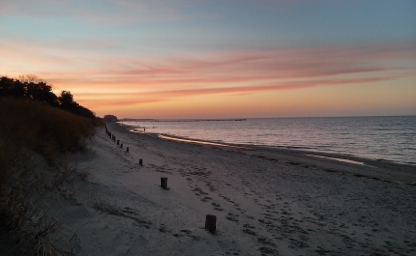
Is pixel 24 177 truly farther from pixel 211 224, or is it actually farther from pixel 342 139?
pixel 342 139

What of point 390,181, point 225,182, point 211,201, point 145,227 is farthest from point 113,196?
point 390,181

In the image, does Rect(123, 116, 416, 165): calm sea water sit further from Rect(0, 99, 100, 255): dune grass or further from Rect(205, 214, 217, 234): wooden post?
Rect(0, 99, 100, 255): dune grass

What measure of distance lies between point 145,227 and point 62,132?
6.64m

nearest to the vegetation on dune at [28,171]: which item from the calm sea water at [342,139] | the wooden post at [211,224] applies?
the wooden post at [211,224]

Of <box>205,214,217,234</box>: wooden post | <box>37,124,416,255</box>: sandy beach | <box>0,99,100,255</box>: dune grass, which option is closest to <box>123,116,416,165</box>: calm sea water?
<box>37,124,416,255</box>: sandy beach

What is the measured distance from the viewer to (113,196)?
7.66m

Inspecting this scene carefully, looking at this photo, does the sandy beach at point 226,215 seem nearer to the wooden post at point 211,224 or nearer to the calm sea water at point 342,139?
the wooden post at point 211,224

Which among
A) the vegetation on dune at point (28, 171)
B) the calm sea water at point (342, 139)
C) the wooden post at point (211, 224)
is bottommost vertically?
the calm sea water at point (342, 139)

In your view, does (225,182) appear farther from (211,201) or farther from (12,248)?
(12,248)

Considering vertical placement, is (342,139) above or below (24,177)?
below

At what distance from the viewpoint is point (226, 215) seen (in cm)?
841

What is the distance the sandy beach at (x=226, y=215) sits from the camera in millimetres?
5391

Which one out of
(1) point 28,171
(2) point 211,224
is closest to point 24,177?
(1) point 28,171

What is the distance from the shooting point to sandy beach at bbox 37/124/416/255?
5.39 meters
